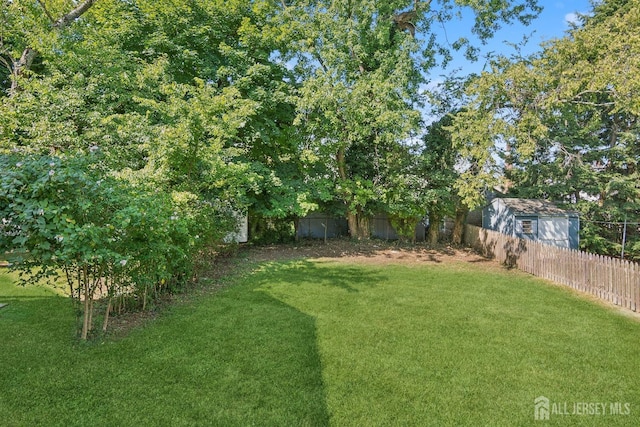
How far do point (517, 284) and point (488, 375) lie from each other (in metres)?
5.38

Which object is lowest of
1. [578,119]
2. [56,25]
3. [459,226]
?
[459,226]

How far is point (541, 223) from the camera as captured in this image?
46.2 feet

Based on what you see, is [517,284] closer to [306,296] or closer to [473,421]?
[306,296]

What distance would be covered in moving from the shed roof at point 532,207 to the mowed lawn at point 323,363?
26.2 ft

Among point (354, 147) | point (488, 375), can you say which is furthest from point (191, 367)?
point (354, 147)

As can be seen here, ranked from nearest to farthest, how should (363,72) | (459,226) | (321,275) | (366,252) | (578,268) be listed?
(578,268)
(321,275)
(366,252)
(363,72)
(459,226)

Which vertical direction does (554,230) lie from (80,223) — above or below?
below

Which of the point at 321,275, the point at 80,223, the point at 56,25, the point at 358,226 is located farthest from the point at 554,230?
the point at 56,25

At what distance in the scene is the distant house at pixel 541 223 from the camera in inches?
550

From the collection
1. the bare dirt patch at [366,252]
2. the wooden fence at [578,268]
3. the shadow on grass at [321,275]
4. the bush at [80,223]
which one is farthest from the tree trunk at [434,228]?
the bush at [80,223]

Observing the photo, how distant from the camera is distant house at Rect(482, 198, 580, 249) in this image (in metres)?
14.0

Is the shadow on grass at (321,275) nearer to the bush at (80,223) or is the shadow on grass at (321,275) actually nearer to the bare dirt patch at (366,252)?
the bare dirt patch at (366,252)

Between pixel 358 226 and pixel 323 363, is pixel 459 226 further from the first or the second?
pixel 323 363

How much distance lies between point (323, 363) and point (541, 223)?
44.7 ft
